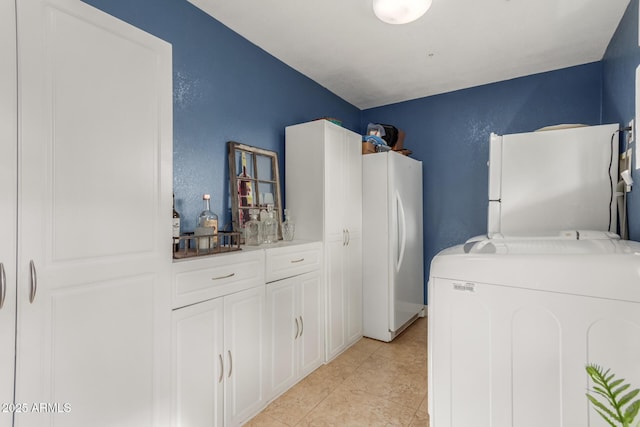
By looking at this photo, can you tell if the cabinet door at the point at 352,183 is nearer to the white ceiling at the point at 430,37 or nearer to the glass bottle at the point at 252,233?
the white ceiling at the point at 430,37

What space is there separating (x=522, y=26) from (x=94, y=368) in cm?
315

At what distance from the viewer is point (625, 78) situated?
2.02 meters

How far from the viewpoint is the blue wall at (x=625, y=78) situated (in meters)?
1.80

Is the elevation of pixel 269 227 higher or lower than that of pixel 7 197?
lower

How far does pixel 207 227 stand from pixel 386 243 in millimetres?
1720

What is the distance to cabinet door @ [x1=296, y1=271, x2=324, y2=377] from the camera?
2.28m

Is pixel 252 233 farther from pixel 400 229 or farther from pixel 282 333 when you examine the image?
pixel 400 229

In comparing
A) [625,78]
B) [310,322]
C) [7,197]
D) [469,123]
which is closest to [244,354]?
[310,322]

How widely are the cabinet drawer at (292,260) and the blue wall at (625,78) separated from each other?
192 cm

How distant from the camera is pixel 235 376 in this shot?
69.1 inches

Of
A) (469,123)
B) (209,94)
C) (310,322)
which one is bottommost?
(310,322)

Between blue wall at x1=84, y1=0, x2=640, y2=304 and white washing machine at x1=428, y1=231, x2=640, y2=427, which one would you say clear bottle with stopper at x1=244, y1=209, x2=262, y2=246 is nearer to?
blue wall at x1=84, y1=0, x2=640, y2=304

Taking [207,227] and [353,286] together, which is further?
[353,286]

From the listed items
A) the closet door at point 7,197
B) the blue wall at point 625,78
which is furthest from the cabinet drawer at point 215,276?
the blue wall at point 625,78
